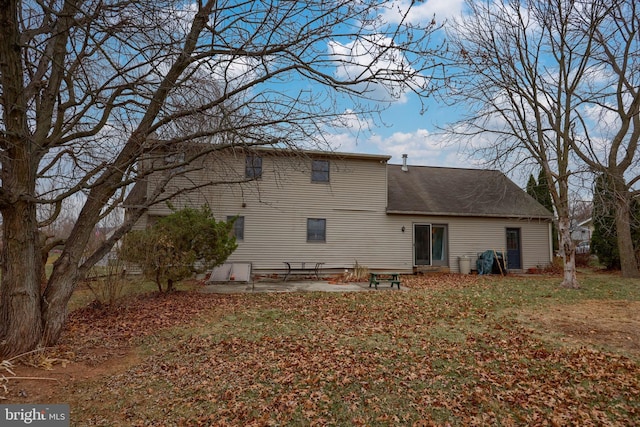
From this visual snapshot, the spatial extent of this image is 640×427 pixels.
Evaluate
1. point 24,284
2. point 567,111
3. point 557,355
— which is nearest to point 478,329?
point 557,355

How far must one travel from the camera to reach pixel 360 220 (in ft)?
48.7

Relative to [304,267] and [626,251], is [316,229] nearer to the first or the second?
[304,267]

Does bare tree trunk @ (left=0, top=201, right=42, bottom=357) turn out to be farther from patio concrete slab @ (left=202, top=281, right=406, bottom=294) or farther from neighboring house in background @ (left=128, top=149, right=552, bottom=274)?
neighboring house in background @ (left=128, top=149, right=552, bottom=274)

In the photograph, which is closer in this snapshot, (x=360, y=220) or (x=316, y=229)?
(x=316, y=229)

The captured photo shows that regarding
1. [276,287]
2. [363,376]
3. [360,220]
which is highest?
[360,220]

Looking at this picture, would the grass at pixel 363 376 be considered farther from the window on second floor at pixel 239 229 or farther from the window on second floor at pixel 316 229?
the window on second floor at pixel 316 229

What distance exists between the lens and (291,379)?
4.19 m

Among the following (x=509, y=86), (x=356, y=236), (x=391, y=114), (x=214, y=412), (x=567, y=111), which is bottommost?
(x=214, y=412)

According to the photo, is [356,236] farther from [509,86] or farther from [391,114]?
[391,114]

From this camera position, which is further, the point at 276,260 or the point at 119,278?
the point at 276,260

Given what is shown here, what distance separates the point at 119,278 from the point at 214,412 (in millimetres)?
5062

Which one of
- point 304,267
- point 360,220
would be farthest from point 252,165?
point 360,220

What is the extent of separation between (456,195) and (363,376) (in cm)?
1430

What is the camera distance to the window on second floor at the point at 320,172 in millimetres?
14766
